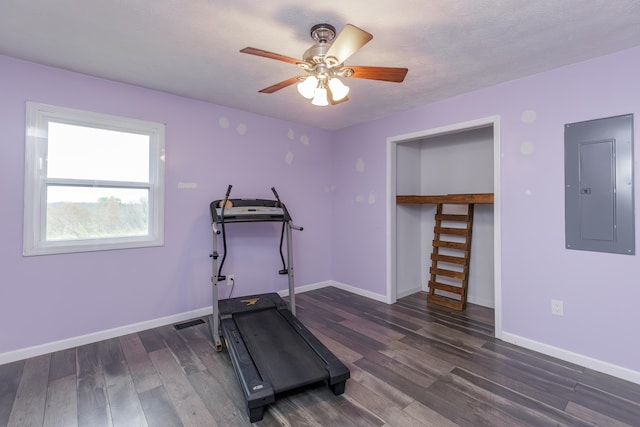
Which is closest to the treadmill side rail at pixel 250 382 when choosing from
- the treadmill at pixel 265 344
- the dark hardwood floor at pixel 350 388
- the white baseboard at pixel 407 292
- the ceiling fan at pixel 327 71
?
the treadmill at pixel 265 344

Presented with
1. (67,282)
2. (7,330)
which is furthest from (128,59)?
(7,330)

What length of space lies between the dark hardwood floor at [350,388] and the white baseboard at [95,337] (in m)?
0.07

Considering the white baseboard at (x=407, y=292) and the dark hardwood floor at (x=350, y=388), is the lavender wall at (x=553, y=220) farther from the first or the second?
the white baseboard at (x=407, y=292)

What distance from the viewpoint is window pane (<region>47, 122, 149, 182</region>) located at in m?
2.74

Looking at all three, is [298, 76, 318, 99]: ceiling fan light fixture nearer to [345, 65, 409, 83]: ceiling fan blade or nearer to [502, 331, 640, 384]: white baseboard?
[345, 65, 409, 83]: ceiling fan blade

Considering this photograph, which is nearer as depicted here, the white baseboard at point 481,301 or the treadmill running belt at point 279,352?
the treadmill running belt at point 279,352

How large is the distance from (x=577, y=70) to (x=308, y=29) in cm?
226

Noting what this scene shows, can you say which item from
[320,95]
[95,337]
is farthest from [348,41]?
[95,337]

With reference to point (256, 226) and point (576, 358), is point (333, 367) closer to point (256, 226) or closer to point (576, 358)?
point (576, 358)

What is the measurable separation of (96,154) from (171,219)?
3.05 ft

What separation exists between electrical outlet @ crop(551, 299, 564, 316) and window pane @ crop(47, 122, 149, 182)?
13.5ft

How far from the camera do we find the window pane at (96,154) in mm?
2736

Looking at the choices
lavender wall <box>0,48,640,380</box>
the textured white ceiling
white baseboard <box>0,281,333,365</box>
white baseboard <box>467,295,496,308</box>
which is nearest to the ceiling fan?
the textured white ceiling

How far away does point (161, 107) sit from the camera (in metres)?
3.24
